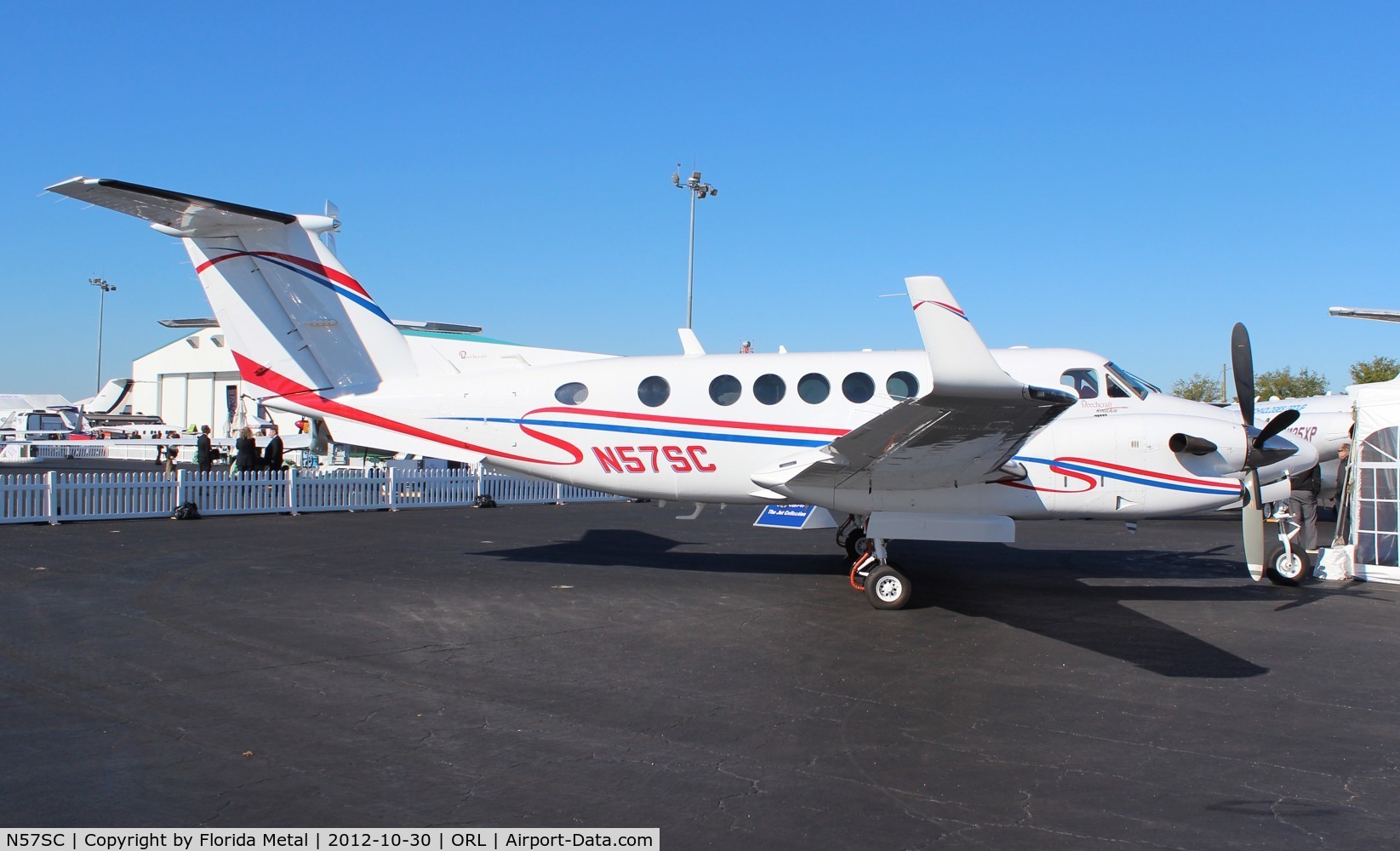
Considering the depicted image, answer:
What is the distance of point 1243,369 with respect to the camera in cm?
1112

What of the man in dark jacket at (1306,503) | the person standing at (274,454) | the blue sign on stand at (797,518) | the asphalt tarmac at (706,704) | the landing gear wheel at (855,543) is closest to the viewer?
the asphalt tarmac at (706,704)

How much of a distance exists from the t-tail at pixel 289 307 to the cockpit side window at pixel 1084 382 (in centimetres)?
850

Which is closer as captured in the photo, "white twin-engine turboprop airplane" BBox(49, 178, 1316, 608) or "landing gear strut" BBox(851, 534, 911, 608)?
"landing gear strut" BBox(851, 534, 911, 608)

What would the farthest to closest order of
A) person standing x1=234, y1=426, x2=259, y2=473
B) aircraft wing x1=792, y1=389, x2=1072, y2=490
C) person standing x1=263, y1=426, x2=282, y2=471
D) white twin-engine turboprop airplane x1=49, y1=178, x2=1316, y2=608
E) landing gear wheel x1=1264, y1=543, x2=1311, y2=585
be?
person standing x1=263, y1=426, x2=282, y2=471, person standing x1=234, y1=426, x2=259, y2=473, landing gear wheel x1=1264, y1=543, x2=1311, y2=585, white twin-engine turboprop airplane x1=49, y1=178, x2=1316, y2=608, aircraft wing x1=792, y1=389, x2=1072, y2=490

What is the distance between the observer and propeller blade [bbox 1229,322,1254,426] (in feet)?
36.0

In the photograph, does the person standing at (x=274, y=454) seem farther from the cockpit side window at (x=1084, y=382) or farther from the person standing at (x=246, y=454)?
the cockpit side window at (x=1084, y=382)

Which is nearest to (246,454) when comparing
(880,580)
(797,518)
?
(797,518)

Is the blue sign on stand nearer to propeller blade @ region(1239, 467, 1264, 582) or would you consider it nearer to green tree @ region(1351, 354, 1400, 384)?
propeller blade @ region(1239, 467, 1264, 582)

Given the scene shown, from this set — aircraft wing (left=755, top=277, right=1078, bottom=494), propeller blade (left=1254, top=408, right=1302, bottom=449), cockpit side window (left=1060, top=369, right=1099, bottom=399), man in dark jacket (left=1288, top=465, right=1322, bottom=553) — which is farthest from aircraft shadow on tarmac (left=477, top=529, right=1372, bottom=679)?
cockpit side window (left=1060, top=369, right=1099, bottom=399)

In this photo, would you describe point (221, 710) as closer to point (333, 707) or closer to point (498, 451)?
point (333, 707)

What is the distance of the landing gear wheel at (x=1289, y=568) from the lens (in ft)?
39.8

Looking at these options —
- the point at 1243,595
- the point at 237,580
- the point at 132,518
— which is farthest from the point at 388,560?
the point at 1243,595

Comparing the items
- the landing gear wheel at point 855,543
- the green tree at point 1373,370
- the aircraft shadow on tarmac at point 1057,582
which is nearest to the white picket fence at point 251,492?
the aircraft shadow on tarmac at point 1057,582

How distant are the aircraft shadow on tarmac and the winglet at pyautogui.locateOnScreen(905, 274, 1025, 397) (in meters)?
3.06
